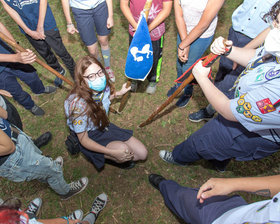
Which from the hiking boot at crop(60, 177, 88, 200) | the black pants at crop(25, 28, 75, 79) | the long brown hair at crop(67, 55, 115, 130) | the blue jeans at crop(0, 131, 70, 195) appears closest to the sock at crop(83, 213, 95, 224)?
the hiking boot at crop(60, 177, 88, 200)

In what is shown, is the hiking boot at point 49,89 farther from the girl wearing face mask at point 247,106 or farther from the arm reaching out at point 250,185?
the arm reaching out at point 250,185

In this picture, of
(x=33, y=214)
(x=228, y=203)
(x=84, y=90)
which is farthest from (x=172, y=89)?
(x=33, y=214)

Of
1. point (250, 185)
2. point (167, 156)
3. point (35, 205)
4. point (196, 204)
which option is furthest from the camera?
point (167, 156)

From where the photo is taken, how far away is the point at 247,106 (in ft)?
4.64

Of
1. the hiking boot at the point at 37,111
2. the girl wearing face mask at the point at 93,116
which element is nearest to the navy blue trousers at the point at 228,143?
the girl wearing face mask at the point at 93,116

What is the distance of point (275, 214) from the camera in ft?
3.38

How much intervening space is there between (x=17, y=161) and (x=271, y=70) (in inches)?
90.5

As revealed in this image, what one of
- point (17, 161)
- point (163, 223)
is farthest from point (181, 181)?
point (17, 161)

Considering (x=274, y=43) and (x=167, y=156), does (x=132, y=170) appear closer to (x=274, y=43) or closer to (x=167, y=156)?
(x=167, y=156)

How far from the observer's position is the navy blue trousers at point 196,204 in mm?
1592

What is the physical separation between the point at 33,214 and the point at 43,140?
6.34 ft

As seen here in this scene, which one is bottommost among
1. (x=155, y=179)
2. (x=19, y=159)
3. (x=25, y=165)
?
(x=155, y=179)

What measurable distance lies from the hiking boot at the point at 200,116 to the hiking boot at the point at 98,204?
199 centimetres

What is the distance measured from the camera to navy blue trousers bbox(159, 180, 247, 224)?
5.22 feet
